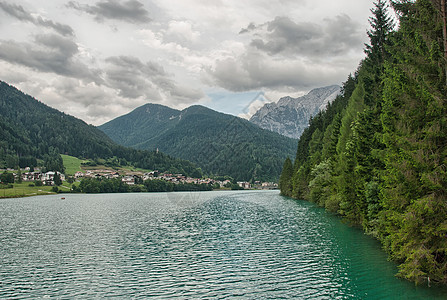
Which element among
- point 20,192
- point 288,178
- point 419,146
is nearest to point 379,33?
point 419,146

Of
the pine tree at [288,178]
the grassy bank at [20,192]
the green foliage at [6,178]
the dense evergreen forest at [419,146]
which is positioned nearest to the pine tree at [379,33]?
the dense evergreen forest at [419,146]

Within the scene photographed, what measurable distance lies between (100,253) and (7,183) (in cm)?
19377

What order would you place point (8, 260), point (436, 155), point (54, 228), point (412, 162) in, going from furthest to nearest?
point (54, 228)
point (8, 260)
point (412, 162)
point (436, 155)

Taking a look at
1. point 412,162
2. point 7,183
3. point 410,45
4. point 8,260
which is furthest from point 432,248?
point 7,183

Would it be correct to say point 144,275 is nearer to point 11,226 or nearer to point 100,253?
point 100,253

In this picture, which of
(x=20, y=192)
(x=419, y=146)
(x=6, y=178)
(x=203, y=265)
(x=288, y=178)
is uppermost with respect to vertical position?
(x=419, y=146)

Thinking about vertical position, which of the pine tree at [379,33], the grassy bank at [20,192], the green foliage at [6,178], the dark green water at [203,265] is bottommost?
the grassy bank at [20,192]

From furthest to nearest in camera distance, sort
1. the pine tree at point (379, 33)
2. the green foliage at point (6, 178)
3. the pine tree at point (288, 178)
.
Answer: the green foliage at point (6, 178), the pine tree at point (288, 178), the pine tree at point (379, 33)

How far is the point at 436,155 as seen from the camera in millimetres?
20188

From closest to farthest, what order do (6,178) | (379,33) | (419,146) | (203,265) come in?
(419,146) < (203,265) < (379,33) < (6,178)

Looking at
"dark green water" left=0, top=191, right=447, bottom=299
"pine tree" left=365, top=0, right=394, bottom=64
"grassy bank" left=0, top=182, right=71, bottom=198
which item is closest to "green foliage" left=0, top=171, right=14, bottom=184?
"grassy bank" left=0, top=182, right=71, bottom=198

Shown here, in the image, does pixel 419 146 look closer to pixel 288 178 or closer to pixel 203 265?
pixel 203 265

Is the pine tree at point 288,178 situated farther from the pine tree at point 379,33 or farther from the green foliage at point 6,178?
the green foliage at point 6,178

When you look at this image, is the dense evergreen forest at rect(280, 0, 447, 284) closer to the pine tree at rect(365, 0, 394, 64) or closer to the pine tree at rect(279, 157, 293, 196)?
the pine tree at rect(365, 0, 394, 64)
